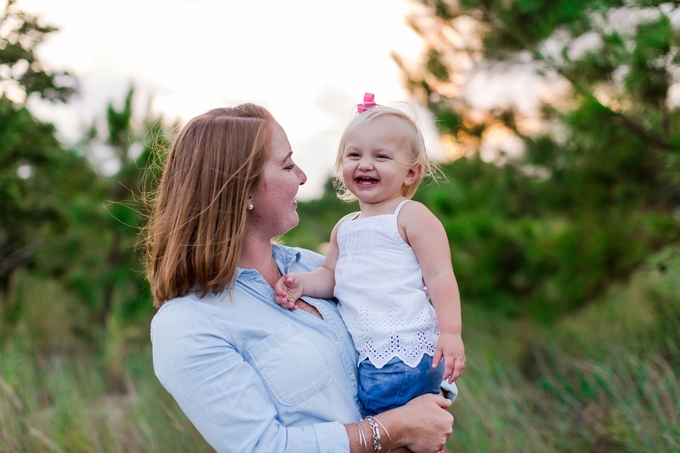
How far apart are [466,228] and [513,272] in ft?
2.57

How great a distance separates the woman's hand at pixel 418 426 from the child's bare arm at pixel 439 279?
0.11m

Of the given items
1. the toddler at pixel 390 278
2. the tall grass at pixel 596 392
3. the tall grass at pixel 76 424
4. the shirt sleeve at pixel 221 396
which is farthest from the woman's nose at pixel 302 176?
the tall grass at pixel 596 392

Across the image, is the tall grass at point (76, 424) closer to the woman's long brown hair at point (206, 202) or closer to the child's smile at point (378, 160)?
the woman's long brown hair at point (206, 202)

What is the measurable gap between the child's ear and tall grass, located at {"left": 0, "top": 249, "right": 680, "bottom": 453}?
1468mm

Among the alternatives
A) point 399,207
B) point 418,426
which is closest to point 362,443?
point 418,426

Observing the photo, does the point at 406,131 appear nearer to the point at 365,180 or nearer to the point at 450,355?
the point at 365,180

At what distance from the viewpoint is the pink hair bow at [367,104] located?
1.94 m

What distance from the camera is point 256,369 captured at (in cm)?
157

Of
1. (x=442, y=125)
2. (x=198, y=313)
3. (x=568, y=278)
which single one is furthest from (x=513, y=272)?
(x=198, y=313)

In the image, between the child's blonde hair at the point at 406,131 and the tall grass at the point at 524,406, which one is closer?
the child's blonde hair at the point at 406,131

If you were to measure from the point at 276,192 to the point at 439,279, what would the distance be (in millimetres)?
532

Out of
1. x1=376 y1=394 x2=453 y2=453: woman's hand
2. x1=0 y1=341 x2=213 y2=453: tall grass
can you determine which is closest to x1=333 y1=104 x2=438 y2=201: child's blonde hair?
x1=376 y1=394 x2=453 y2=453: woman's hand

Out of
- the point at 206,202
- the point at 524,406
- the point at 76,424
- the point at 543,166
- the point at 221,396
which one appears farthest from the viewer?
the point at 543,166

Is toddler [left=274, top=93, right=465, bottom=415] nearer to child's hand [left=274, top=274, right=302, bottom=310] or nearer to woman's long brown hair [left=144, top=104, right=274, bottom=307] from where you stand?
child's hand [left=274, top=274, right=302, bottom=310]
